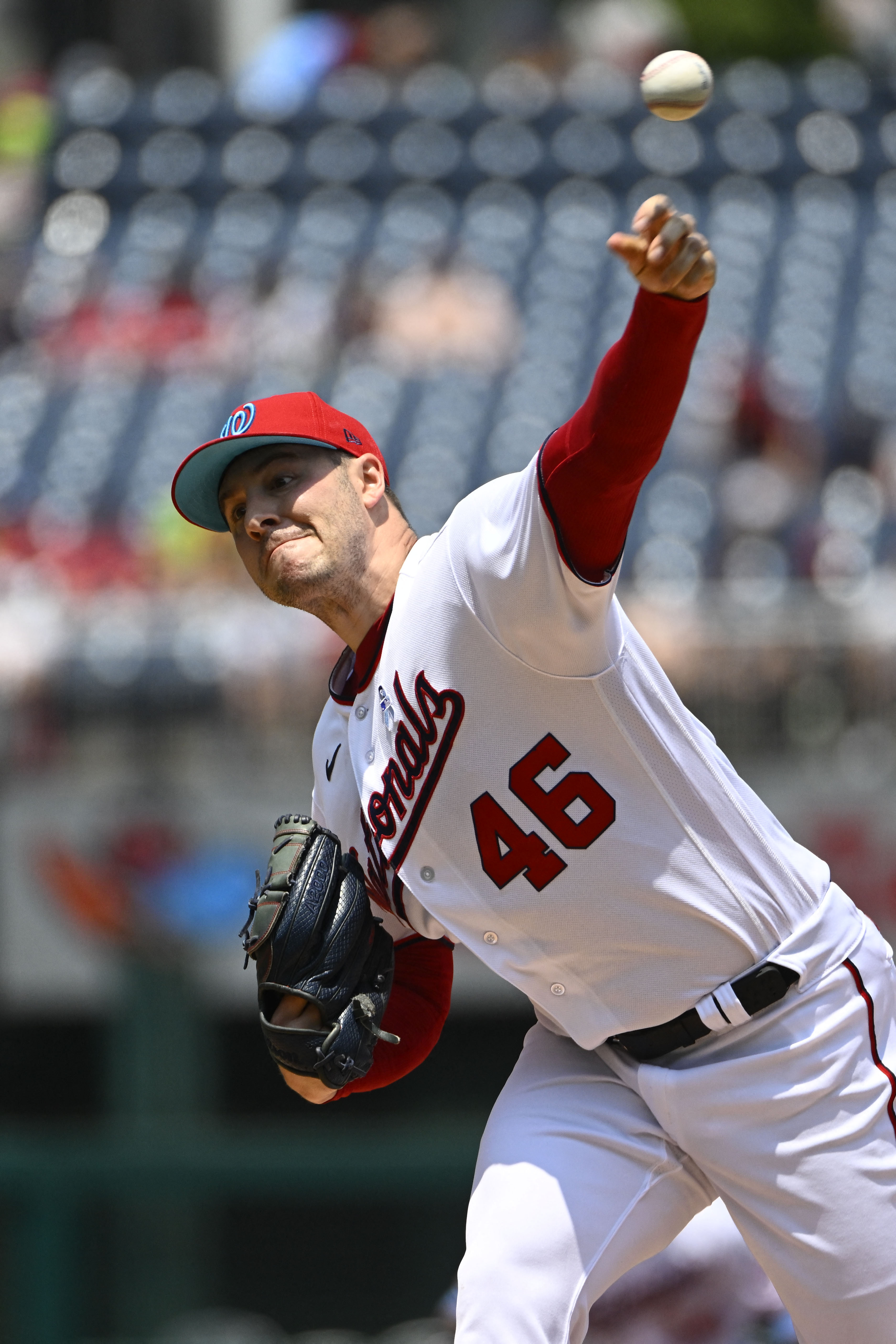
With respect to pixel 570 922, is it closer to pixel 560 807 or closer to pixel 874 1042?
pixel 560 807

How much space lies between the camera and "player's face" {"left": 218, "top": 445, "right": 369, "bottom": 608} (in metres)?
2.19

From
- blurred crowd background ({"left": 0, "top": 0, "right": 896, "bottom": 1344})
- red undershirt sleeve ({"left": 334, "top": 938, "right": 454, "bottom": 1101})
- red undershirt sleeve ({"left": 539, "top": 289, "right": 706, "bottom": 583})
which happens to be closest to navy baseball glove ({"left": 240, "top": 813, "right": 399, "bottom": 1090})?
red undershirt sleeve ({"left": 334, "top": 938, "right": 454, "bottom": 1101})

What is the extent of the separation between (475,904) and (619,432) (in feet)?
2.09

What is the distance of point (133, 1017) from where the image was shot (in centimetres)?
633

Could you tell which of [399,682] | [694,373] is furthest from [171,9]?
[399,682]

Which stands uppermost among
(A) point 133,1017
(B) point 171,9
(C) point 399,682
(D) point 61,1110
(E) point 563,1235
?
(B) point 171,9

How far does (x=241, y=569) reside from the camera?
6.16 meters

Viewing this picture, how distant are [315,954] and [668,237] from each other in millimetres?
985

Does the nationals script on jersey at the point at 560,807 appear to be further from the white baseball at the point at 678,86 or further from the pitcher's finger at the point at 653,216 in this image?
the white baseball at the point at 678,86

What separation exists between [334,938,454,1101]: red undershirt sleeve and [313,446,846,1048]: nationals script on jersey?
276mm

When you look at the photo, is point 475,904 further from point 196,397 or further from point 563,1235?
point 196,397

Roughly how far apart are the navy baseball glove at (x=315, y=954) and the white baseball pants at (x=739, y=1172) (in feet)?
0.76

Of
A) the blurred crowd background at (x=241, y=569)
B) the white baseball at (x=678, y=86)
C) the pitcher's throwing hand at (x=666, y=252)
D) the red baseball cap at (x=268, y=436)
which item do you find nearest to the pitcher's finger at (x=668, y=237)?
the pitcher's throwing hand at (x=666, y=252)

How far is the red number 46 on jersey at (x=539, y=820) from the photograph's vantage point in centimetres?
209
